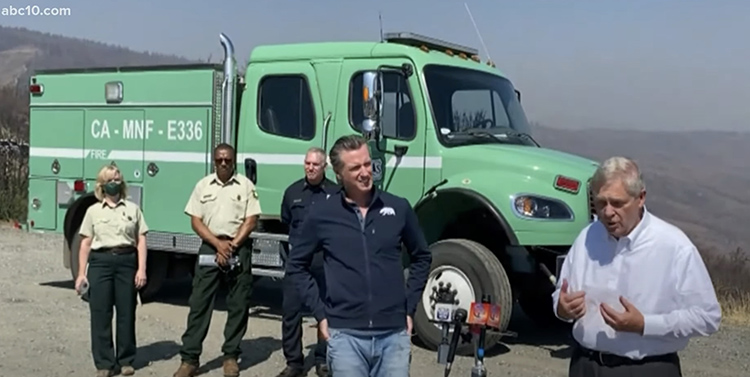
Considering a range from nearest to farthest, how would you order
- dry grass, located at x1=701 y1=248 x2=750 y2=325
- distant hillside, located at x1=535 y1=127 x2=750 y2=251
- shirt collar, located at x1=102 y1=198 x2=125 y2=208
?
shirt collar, located at x1=102 y1=198 x2=125 y2=208
dry grass, located at x1=701 y1=248 x2=750 y2=325
distant hillside, located at x1=535 y1=127 x2=750 y2=251

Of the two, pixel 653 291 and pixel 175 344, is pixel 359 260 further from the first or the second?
pixel 175 344

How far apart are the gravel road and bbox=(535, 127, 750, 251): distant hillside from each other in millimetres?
21042

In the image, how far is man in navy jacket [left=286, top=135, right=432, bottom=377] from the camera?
177 inches

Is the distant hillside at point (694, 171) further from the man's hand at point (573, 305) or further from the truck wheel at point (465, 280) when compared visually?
the man's hand at point (573, 305)

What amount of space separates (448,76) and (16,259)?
28.1 feet

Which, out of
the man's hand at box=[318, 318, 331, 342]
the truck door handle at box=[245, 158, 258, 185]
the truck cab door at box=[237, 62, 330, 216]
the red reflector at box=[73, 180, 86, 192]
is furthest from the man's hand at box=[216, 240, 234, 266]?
the red reflector at box=[73, 180, 86, 192]

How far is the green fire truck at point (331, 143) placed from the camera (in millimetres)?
8617

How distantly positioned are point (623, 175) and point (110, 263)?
490 cm

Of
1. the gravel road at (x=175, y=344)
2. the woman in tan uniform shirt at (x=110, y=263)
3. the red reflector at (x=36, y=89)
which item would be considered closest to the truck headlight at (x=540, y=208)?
the gravel road at (x=175, y=344)

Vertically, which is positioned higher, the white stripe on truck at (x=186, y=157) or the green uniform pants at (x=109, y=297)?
the white stripe on truck at (x=186, y=157)

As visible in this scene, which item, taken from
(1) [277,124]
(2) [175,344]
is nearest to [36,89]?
(1) [277,124]

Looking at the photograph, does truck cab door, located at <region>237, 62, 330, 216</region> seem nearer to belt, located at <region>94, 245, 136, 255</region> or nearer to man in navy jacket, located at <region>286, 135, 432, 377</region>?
belt, located at <region>94, 245, 136, 255</region>

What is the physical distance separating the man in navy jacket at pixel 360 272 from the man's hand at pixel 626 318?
112 cm

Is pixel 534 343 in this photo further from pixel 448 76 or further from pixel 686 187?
pixel 686 187
